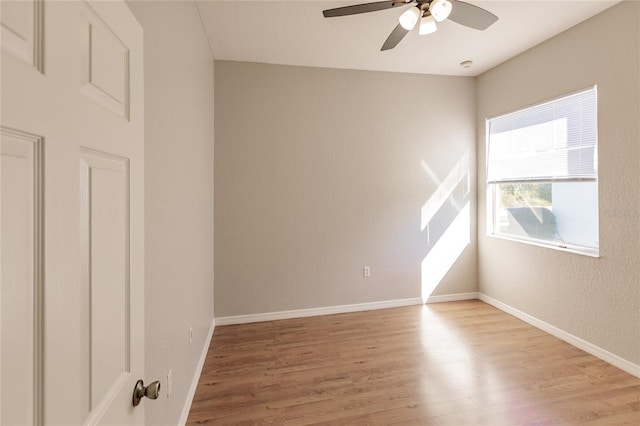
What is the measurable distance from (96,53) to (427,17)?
207 centimetres

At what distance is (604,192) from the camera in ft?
Answer: 8.41

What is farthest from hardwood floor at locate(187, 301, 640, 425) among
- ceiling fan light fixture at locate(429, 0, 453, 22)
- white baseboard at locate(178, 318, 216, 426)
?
ceiling fan light fixture at locate(429, 0, 453, 22)

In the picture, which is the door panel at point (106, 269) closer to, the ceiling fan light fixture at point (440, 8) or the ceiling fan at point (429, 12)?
the ceiling fan at point (429, 12)

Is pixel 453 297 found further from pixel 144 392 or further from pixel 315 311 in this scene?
pixel 144 392

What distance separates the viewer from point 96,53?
646mm

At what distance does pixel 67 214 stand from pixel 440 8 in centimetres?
214

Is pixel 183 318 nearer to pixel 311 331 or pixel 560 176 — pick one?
pixel 311 331

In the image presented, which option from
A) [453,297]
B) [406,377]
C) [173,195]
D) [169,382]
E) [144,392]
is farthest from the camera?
[453,297]

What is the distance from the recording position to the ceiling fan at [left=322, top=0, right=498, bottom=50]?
1.89 meters

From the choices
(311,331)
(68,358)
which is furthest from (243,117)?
(68,358)

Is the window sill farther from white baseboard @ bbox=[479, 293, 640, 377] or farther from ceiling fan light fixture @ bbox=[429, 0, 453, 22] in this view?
ceiling fan light fixture @ bbox=[429, 0, 453, 22]

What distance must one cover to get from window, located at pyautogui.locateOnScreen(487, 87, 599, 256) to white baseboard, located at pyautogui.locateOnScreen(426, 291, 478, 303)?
0.85 meters

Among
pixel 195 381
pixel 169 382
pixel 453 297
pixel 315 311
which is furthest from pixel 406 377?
pixel 453 297

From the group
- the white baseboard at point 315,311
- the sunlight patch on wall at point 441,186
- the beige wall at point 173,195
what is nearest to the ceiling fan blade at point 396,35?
the beige wall at point 173,195
